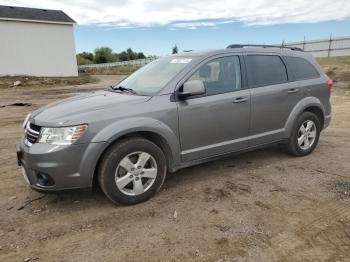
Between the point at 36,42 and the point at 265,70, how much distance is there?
1075 inches

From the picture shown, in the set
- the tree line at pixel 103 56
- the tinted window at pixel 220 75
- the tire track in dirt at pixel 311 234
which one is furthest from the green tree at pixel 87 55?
the tire track in dirt at pixel 311 234

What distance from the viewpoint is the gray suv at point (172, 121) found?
12.9 ft

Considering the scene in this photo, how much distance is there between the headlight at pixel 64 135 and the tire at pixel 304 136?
11.2 ft

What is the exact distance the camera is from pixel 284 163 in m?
5.75

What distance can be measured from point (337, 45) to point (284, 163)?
90.0 ft

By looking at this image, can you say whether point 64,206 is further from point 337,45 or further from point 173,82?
point 337,45

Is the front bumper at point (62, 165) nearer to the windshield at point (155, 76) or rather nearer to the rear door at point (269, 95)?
the windshield at point (155, 76)

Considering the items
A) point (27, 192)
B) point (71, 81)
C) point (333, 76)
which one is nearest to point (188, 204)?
point (27, 192)

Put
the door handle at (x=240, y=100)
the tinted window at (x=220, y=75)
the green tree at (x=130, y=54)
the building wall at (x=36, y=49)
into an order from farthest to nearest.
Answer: the green tree at (x=130, y=54), the building wall at (x=36, y=49), the door handle at (x=240, y=100), the tinted window at (x=220, y=75)

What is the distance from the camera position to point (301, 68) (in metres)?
6.01

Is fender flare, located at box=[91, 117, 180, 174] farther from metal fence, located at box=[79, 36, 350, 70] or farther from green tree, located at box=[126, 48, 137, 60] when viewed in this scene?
green tree, located at box=[126, 48, 137, 60]

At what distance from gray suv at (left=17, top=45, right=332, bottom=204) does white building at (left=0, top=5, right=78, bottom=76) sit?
26.0 metres

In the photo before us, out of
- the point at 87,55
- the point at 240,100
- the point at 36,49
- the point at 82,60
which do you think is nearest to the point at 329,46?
the point at 36,49

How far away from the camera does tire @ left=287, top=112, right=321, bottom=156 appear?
19.2 feet
